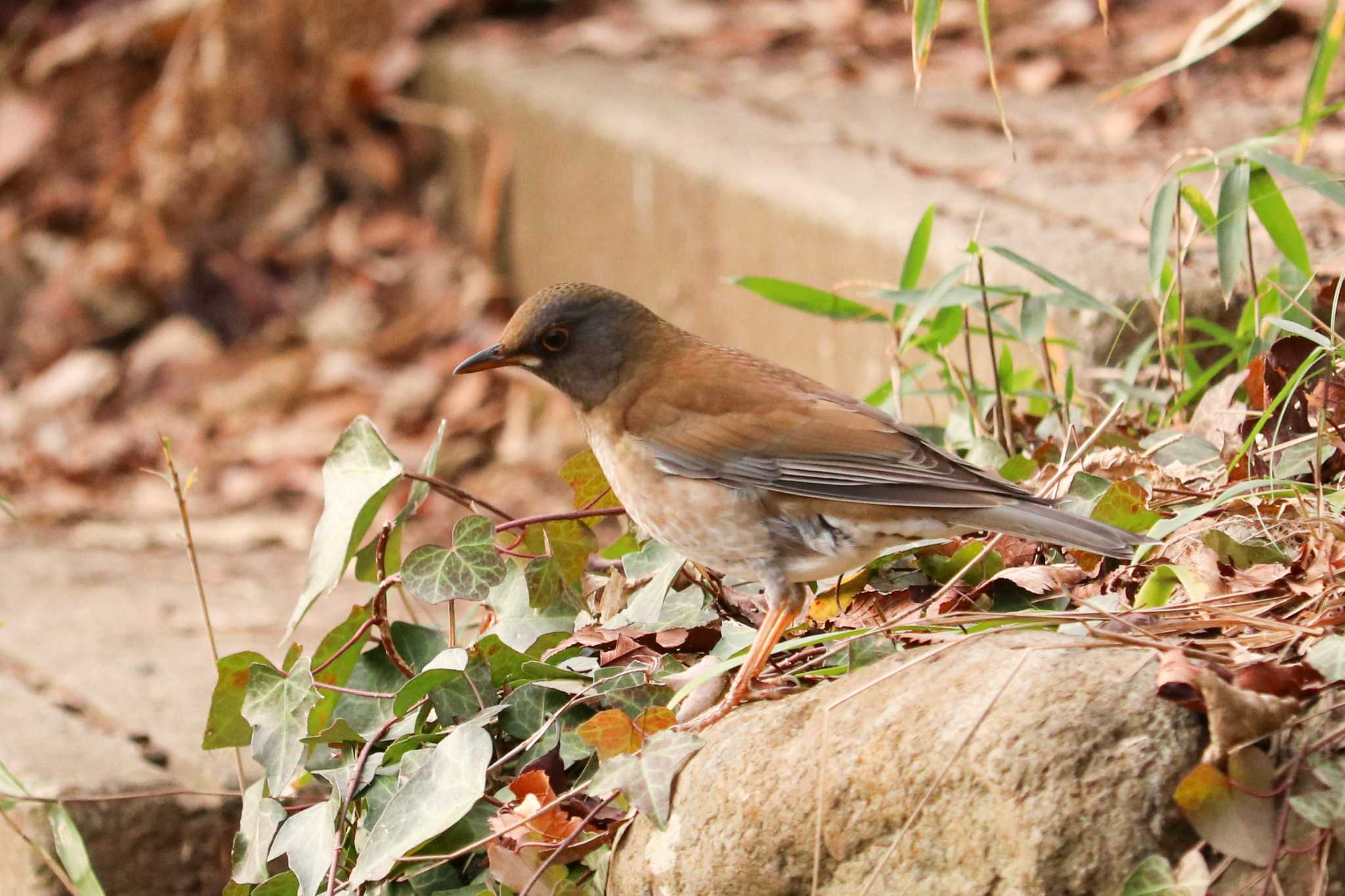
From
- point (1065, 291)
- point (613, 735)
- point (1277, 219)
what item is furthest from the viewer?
point (1065, 291)

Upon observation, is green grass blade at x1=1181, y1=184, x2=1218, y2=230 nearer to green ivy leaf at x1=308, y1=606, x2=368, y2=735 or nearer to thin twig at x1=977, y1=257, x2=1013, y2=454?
thin twig at x1=977, y1=257, x2=1013, y2=454

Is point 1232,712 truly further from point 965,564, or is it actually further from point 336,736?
point 336,736

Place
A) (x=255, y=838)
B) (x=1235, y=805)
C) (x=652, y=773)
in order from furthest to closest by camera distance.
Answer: (x=255, y=838), (x=652, y=773), (x=1235, y=805)

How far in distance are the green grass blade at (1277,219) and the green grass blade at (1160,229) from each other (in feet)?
0.52

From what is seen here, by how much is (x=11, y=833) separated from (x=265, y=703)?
968 millimetres

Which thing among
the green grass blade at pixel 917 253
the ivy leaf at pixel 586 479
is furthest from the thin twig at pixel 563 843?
the green grass blade at pixel 917 253

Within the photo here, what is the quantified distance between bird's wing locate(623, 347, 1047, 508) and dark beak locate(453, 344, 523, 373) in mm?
259

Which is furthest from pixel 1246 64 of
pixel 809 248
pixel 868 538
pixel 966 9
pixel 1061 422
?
pixel 868 538

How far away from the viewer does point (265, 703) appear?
303cm

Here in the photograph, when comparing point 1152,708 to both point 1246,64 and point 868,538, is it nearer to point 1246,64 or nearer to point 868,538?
point 868,538

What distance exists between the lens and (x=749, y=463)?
3186mm

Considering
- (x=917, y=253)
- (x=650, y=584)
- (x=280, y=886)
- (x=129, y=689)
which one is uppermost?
(x=917, y=253)

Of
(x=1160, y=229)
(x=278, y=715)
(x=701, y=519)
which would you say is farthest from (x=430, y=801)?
(x=1160, y=229)

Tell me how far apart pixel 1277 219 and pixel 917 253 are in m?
0.76
